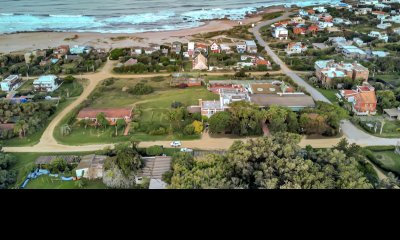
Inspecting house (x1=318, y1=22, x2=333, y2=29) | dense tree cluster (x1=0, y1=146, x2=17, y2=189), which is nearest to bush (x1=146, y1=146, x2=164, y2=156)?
dense tree cluster (x1=0, y1=146, x2=17, y2=189)

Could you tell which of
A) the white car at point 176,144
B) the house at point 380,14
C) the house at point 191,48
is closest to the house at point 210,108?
the white car at point 176,144

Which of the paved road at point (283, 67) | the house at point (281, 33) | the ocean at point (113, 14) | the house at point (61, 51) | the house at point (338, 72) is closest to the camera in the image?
the paved road at point (283, 67)

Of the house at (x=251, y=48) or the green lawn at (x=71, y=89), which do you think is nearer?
the green lawn at (x=71, y=89)

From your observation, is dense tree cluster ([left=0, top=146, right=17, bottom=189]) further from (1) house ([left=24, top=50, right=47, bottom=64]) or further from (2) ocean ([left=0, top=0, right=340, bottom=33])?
(2) ocean ([left=0, top=0, right=340, bottom=33])

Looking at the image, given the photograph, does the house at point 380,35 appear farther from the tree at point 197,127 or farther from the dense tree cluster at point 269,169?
the dense tree cluster at point 269,169

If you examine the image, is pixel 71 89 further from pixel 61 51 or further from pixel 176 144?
pixel 176 144

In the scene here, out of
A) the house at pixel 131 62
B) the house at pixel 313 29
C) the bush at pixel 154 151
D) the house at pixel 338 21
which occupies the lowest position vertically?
the bush at pixel 154 151

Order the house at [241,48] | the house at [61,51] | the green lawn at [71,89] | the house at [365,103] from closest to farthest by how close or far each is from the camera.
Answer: the house at [365,103] < the green lawn at [71,89] < the house at [61,51] < the house at [241,48]
